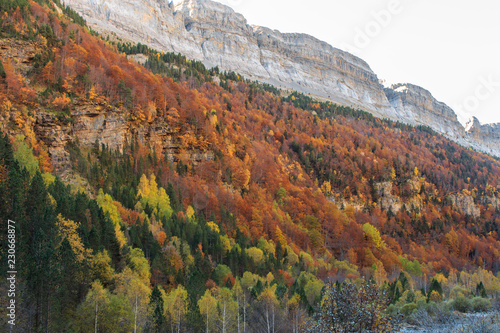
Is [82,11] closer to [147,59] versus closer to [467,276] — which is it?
[147,59]

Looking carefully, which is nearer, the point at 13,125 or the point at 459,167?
the point at 13,125

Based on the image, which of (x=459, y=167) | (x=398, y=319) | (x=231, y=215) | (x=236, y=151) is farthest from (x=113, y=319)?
(x=459, y=167)

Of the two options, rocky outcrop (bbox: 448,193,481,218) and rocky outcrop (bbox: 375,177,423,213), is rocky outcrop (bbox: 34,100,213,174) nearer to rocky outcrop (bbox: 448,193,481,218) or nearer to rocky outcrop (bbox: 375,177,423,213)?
rocky outcrop (bbox: 375,177,423,213)

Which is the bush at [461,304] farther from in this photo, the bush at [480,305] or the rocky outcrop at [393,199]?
the rocky outcrop at [393,199]

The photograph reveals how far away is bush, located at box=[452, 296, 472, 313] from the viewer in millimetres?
46075

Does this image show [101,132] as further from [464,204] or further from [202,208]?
[464,204]

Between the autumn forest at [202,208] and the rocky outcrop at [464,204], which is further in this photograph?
the rocky outcrop at [464,204]

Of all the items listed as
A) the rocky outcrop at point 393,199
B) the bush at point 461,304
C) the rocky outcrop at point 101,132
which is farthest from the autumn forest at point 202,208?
the rocky outcrop at point 393,199

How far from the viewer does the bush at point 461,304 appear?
A: 46.1 metres

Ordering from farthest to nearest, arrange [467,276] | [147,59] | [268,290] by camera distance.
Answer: [147,59]
[467,276]
[268,290]

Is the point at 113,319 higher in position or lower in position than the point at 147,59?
lower

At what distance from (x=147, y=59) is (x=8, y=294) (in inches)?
3958

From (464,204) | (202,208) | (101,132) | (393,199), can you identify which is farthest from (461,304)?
(464,204)

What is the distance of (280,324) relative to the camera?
127 feet
